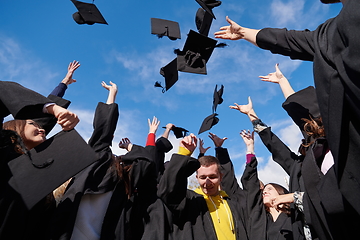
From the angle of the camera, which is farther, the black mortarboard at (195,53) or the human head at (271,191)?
the black mortarboard at (195,53)

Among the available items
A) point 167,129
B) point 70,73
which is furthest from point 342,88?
point 70,73

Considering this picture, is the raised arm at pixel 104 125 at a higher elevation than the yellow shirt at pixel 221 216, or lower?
higher

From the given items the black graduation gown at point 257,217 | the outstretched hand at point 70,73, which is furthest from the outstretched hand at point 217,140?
the outstretched hand at point 70,73

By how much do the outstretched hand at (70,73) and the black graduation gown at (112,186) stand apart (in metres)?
1.29

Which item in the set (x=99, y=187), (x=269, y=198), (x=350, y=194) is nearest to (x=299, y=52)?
(x=350, y=194)

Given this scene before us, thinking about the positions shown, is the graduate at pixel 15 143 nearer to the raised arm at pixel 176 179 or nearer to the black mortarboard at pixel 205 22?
the raised arm at pixel 176 179

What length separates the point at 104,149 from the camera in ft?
9.59

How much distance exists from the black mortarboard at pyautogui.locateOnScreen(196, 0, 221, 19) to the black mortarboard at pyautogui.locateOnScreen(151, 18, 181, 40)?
3.40 ft

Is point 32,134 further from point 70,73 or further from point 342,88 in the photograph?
point 342,88

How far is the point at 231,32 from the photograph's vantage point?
2273 mm

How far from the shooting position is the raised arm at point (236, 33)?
2.06 metres

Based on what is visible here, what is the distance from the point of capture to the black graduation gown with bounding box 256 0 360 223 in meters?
1.18

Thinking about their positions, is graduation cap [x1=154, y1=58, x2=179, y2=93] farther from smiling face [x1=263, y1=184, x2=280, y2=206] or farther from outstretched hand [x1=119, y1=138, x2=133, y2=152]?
smiling face [x1=263, y1=184, x2=280, y2=206]

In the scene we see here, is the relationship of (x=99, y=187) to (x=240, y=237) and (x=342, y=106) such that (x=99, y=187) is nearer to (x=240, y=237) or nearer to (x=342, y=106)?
(x=240, y=237)
